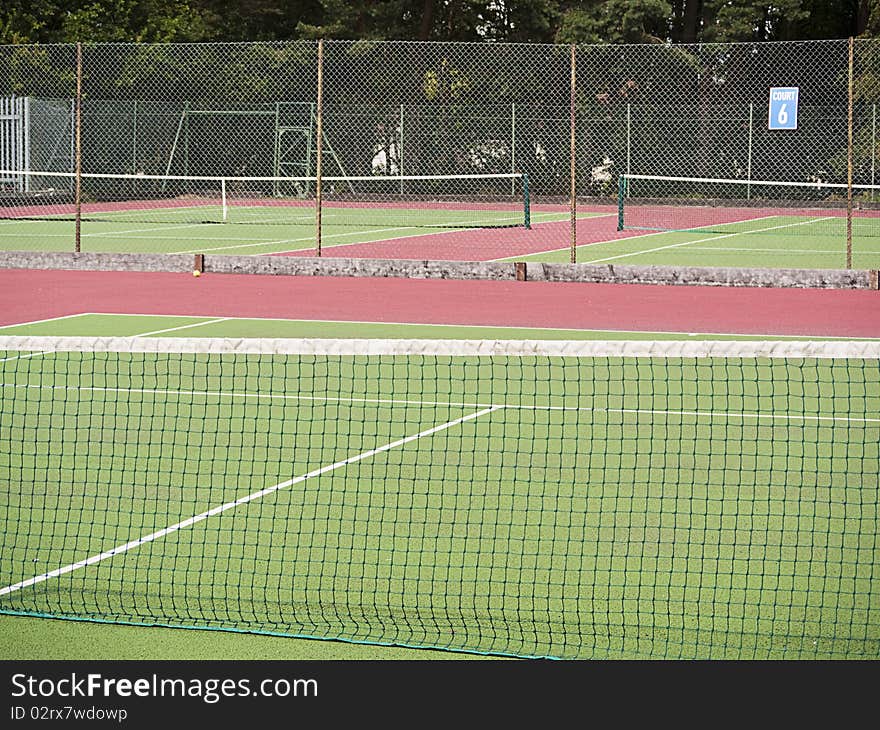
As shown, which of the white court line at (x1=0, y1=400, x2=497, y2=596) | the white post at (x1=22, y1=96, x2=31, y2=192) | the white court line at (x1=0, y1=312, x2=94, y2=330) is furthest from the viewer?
the white post at (x1=22, y1=96, x2=31, y2=192)

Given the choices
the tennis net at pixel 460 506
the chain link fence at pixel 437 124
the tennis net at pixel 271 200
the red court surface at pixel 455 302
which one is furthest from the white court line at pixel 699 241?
the tennis net at pixel 460 506

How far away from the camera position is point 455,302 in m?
15.2

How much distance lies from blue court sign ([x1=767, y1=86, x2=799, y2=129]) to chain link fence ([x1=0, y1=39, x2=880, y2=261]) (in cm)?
1299

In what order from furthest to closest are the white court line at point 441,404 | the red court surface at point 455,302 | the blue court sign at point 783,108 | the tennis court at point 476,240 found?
the tennis court at point 476,240 → the blue court sign at point 783,108 → the red court surface at point 455,302 → the white court line at point 441,404

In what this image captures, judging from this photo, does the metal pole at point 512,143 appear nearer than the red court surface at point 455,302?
No

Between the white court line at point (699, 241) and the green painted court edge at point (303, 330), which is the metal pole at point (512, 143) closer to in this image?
the white court line at point (699, 241)

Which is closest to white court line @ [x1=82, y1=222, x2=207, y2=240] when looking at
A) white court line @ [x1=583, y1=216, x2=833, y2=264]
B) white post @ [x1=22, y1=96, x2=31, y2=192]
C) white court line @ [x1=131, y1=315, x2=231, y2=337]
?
white post @ [x1=22, y1=96, x2=31, y2=192]

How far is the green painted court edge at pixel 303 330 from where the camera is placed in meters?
12.5

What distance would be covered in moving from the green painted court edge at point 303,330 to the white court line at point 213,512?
150 inches

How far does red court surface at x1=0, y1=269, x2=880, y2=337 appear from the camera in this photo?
13.6m

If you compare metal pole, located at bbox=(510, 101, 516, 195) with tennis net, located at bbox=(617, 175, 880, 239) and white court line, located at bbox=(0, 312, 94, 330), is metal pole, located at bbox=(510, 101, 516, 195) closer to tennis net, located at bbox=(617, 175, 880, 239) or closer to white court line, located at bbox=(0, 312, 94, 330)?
tennis net, located at bbox=(617, 175, 880, 239)

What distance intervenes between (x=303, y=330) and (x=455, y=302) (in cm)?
259

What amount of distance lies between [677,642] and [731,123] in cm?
2917
